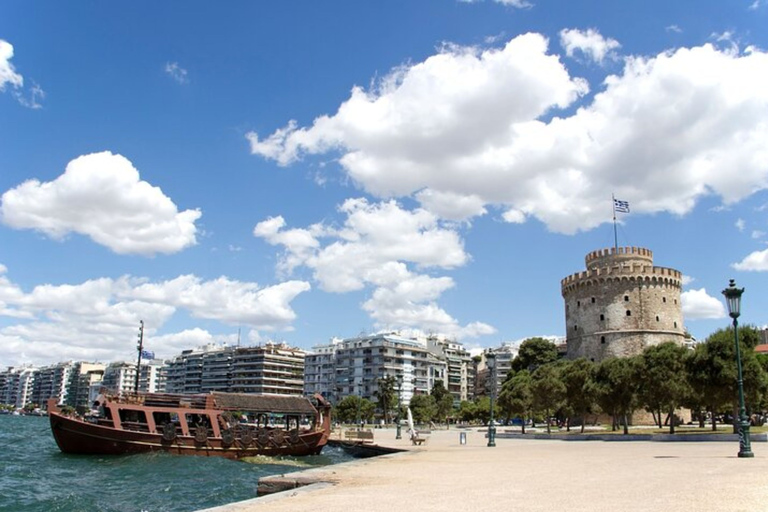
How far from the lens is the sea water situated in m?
20.7

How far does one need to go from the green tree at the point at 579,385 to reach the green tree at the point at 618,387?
0.95 metres

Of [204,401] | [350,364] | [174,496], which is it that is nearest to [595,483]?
[174,496]

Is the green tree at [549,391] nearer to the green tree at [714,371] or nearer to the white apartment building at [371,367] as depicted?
the green tree at [714,371]

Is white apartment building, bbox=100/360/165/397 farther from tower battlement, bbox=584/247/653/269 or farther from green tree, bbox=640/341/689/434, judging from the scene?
green tree, bbox=640/341/689/434

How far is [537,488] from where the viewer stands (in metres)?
12.2

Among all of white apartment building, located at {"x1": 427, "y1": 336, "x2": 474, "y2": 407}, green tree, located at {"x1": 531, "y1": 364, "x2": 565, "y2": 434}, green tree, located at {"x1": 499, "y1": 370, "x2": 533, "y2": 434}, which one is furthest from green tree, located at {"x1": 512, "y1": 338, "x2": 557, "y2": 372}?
white apartment building, located at {"x1": 427, "y1": 336, "x2": 474, "y2": 407}

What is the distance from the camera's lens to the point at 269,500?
448 inches

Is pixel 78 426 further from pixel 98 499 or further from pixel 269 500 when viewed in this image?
pixel 269 500

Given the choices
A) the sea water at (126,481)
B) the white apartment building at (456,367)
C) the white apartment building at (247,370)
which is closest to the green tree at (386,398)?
the white apartment building at (456,367)

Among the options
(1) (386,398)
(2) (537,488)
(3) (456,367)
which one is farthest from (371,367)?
(2) (537,488)

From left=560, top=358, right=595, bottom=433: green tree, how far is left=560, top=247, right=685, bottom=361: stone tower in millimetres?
18313

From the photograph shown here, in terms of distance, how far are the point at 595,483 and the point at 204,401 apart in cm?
3242

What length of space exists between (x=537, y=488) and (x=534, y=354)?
79.1 m

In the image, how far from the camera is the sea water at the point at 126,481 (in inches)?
816
